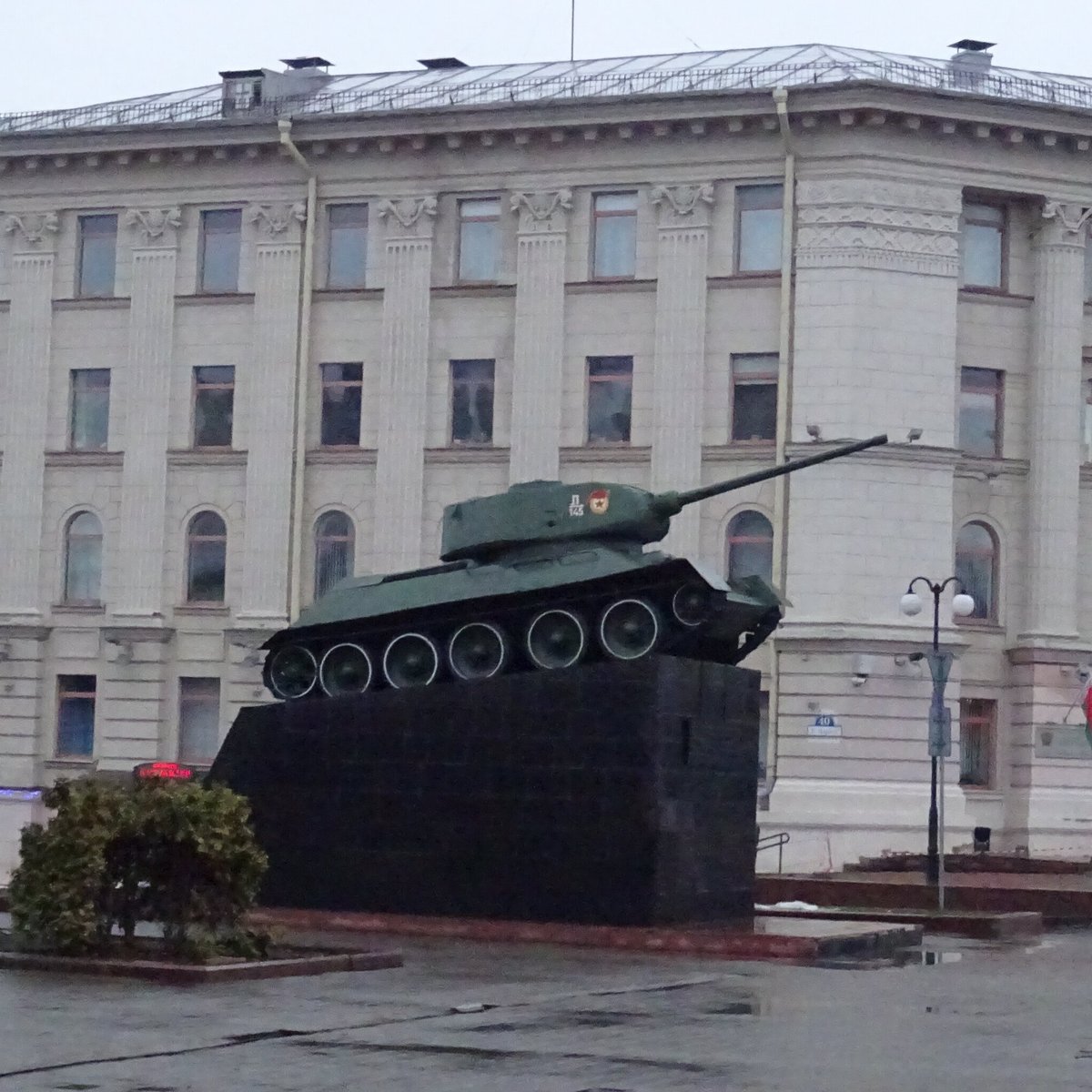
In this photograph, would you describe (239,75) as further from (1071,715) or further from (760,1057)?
(760,1057)

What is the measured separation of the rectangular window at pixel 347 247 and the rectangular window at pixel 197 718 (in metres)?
8.17

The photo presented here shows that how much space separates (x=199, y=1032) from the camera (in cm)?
1633

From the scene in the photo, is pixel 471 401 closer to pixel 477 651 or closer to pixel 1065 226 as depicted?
pixel 1065 226

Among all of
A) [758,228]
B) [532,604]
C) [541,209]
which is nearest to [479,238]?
[541,209]

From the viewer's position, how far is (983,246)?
4738 cm

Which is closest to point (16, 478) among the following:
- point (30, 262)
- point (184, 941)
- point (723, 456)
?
Answer: point (30, 262)

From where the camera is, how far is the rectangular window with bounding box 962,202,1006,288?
1855 inches

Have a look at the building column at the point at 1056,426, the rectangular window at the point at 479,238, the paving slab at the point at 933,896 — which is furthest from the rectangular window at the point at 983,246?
the paving slab at the point at 933,896

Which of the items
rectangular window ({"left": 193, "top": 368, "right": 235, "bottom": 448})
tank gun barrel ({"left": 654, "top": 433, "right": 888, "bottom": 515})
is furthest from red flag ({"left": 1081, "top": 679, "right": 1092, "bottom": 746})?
tank gun barrel ({"left": 654, "top": 433, "right": 888, "bottom": 515})

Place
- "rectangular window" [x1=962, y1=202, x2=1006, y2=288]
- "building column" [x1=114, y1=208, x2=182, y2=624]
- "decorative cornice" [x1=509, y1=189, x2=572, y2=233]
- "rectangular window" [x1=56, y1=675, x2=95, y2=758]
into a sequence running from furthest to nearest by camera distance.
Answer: "rectangular window" [x1=56, y1=675, x2=95, y2=758], "building column" [x1=114, y1=208, x2=182, y2=624], "decorative cornice" [x1=509, y1=189, x2=572, y2=233], "rectangular window" [x1=962, y1=202, x2=1006, y2=288]

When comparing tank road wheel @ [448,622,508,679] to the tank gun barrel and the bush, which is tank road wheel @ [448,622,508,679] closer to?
the tank gun barrel

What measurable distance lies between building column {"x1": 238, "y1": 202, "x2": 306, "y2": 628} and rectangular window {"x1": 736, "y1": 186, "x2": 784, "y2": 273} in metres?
8.60

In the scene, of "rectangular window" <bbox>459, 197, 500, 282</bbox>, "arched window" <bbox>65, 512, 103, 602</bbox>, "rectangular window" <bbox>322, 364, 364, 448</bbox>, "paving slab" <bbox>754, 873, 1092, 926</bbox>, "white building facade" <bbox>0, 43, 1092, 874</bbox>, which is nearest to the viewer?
"paving slab" <bbox>754, 873, 1092, 926</bbox>

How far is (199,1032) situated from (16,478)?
117ft
